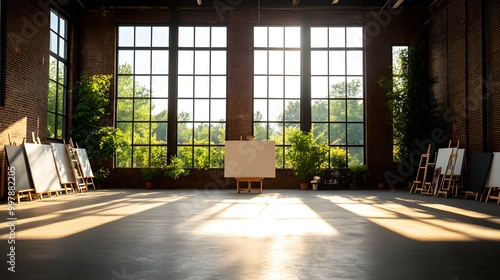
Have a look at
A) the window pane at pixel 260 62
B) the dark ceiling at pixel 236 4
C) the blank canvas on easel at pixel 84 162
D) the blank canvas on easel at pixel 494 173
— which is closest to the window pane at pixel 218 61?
the window pane at pixel 260 62

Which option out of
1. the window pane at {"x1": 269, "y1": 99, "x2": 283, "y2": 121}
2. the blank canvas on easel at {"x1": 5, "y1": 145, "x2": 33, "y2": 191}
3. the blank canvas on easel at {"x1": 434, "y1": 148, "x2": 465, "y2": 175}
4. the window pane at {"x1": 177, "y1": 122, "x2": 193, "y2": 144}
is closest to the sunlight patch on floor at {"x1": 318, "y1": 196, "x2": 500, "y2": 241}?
the blank canvas on easel at {"x1": 434, "y1": 148, "x2": 465, "y2": 175}

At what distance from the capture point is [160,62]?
626 inches

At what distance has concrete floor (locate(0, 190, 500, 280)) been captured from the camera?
3.30 meters

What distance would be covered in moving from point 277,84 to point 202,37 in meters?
3.46

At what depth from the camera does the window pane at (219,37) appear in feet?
52.2

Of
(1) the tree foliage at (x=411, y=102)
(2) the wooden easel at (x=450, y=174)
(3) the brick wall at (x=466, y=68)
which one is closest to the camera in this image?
(3) the brick wall at (x=466, y=68)

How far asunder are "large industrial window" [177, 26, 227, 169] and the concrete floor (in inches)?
318

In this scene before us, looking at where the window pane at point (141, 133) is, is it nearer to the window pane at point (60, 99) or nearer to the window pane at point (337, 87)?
the window pane at point (60, 99)

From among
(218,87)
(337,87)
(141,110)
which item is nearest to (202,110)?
(218,87)

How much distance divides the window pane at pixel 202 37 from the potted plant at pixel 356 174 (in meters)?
7.32

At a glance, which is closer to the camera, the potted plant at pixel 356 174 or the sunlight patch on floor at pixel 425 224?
the sunlight patch on floor at pixel 425 224

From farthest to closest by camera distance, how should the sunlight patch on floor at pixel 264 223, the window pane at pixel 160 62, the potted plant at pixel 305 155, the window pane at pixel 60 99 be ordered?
1. the window pane at pixel 160 62
2. the potted plant at pixel 305 155
3. the window pane at pixel 60 99
4. the sunlight patch on floor at pixel 264 223

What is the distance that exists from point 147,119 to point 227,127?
3.09m

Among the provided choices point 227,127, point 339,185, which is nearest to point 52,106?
point 227,127
